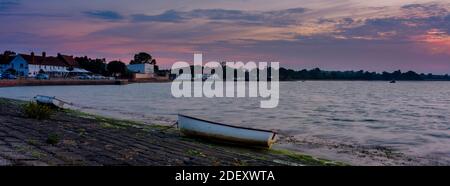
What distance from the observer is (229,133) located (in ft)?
63.5

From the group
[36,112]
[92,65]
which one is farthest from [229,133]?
[92,65]

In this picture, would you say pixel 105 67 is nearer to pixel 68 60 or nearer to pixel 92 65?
pixel 92 65

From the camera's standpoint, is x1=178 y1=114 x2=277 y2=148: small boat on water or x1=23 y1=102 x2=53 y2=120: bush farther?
x1=23 y1=102 x2=53 y2=120: bush

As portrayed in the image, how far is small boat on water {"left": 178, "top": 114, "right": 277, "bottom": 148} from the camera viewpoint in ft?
62.0

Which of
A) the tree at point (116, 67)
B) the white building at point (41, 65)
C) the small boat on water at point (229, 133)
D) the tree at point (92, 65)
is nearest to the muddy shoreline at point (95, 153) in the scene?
the small boat on water at point (229, 133)

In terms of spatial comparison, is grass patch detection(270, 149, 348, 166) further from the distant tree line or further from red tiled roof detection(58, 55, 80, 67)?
the distant tree line

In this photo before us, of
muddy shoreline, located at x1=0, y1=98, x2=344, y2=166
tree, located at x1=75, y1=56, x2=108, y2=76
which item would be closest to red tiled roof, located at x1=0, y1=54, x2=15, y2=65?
tree, located at x1=75, y1=56, x2=108, y2=76

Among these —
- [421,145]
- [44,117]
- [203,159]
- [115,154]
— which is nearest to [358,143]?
[421,145]

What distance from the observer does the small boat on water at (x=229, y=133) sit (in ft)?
62.0
